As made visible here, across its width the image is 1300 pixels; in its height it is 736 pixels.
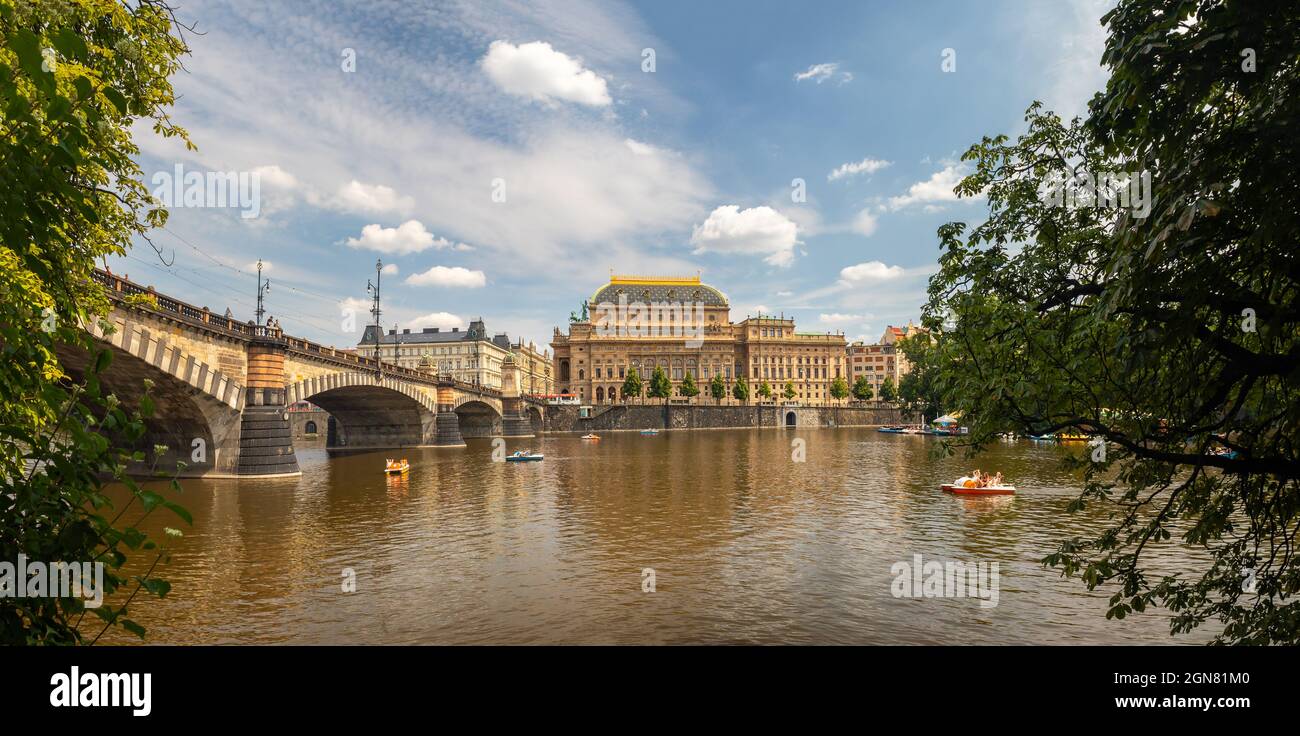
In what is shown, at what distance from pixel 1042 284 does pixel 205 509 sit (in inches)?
1237

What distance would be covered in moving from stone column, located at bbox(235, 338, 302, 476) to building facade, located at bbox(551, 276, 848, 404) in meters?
114

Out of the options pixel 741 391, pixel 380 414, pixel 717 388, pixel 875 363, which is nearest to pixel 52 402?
pixel 380 414

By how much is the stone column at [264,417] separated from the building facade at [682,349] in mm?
113962

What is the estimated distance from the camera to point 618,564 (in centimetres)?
1820

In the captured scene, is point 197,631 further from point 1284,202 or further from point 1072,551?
point 1284,202

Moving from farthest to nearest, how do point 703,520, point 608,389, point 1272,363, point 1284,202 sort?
1. point 608,389
2. point 703,520
3. point 1272,363
4. point 1284,202

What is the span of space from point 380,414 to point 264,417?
32541 millimetres

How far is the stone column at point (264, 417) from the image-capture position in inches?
1470

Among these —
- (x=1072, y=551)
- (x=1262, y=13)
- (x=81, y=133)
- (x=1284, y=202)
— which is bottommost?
(x=1072, y=551)

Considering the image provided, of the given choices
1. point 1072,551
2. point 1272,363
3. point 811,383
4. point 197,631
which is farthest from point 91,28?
point 811,383

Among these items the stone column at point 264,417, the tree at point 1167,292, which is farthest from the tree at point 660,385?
the tree at point 1167,292

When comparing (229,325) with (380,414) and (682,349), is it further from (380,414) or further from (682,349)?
(682,349)

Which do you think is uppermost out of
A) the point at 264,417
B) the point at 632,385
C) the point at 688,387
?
the point at 632,385

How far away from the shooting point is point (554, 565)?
18234 mm
